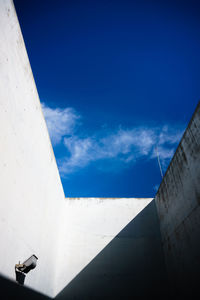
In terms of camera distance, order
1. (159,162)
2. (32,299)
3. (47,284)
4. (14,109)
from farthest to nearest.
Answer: (159,162), (47,284), (32,299), (14,109)

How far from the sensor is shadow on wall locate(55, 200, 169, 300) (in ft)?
14.8

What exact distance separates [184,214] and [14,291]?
12.2 feet

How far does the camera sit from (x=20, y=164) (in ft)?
8.54

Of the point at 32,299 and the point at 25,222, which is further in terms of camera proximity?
the point at 32,299

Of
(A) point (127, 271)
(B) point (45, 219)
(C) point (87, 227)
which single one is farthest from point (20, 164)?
(A) point (127, 271)

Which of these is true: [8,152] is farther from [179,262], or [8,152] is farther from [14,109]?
[179,262]

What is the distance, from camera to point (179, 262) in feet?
A: 13.4

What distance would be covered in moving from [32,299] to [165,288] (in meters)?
3.55

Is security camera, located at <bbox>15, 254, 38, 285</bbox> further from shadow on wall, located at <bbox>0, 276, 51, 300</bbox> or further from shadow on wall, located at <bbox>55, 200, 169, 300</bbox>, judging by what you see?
shadow on wall, located at <bbox>55, 200, 169, 300</bbox>

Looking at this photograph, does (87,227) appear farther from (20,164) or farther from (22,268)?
(20,164)

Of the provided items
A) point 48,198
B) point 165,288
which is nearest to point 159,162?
point 165,288

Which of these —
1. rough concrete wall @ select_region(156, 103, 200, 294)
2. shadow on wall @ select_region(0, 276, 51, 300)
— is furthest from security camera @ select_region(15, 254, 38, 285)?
rough concrete wall @ select_region(156, 103, 200, 294)

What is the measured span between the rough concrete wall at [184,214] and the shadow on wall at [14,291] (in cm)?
326

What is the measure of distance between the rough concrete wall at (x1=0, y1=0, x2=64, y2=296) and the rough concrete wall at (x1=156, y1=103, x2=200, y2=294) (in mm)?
3251
